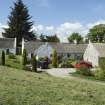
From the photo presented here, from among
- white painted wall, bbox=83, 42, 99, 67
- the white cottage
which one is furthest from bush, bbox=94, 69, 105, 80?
white painted wall, bbox=83, 42, 99, 67

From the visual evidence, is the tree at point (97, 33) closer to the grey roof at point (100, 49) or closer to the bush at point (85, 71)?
the grey roof at point (100, 49)

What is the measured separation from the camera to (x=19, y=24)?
9894 centimetres

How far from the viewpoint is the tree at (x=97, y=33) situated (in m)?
120

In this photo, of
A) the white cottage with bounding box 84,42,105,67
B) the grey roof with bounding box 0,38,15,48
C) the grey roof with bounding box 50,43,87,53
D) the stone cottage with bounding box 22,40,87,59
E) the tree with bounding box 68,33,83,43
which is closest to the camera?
the white cottage with bounding box 84,42,105,67

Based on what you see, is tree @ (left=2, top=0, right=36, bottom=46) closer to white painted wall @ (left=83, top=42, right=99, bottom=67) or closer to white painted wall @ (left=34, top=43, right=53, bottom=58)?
white painted wall @ (left=34, top=43, right=53, bottom=58)

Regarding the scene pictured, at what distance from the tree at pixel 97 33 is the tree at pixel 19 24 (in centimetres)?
2899

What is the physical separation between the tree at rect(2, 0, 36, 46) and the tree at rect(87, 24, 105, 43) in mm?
28989

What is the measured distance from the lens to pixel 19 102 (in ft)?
33.5

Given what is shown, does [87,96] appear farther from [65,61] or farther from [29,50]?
[29,50]

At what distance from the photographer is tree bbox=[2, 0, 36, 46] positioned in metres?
98.9

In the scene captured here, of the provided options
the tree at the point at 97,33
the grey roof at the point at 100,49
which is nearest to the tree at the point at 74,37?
the tree at the point at 97,33

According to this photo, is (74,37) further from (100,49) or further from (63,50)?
(100,49)

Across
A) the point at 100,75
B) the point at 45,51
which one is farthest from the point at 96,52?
the point at 100,75

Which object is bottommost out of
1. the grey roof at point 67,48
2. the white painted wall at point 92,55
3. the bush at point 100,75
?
the bush at point 100,75
